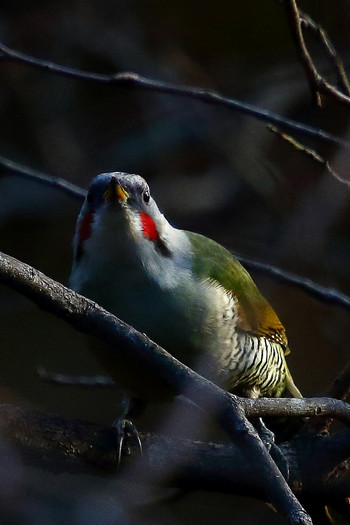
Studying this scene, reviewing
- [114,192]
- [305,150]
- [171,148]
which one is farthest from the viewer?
[171,148]

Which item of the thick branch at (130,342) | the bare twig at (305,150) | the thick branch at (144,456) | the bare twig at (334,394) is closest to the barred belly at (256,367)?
the bare twig at (334,394)

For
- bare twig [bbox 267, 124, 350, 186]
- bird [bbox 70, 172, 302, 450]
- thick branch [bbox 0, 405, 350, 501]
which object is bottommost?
thick branch [bbox 0, 405, 350, 501]

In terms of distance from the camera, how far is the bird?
3.78 m

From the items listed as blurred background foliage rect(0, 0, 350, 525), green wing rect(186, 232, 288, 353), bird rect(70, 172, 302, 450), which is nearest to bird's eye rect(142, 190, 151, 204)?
bird rect(70, 172, 302, 450)

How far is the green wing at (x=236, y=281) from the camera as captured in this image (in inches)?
164

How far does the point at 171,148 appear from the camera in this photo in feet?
21.0

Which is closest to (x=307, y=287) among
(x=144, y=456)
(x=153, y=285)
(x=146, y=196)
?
(x=153, y=285)

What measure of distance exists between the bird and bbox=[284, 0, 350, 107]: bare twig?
934 millimetres

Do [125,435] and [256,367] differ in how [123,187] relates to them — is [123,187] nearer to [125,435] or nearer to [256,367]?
[125,435]

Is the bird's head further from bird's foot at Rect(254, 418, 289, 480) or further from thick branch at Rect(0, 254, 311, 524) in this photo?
thick branch at Rect(0, 254, 311, 524)

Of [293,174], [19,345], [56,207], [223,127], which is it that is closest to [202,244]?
[293,174]

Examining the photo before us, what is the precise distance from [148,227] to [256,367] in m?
0.85

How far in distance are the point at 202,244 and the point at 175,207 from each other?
1.60 meters

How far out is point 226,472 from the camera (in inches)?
140
